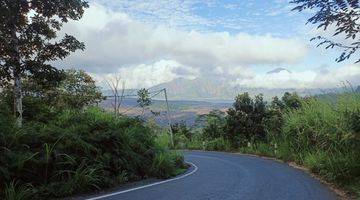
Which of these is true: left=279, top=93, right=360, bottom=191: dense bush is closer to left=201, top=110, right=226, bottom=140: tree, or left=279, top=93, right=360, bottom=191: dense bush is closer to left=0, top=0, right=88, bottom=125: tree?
left=0, top=0, right=88, bottom=125: tree

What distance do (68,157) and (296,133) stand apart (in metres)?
18.1

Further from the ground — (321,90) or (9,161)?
(321,90)

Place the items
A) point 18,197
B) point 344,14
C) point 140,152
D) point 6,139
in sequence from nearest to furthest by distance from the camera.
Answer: point 344,14 → point 18,197 → point 6,139 → point 140,152

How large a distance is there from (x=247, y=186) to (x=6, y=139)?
7.57 m

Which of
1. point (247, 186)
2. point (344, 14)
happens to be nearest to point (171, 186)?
point (247, 186)

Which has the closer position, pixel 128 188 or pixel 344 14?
pixel 344 14

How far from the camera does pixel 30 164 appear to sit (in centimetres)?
1168

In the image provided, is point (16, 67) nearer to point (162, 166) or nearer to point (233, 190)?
point (162, 166)

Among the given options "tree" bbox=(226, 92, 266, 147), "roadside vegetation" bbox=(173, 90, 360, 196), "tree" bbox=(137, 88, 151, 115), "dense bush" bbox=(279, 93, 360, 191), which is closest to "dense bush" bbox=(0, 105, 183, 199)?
"dense bush" bbox=(279, 93, 360, 191)

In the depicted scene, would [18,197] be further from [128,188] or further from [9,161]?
[128,188]

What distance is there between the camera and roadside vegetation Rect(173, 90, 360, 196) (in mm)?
17047

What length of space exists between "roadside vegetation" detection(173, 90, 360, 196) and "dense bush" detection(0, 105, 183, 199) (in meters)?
6.73

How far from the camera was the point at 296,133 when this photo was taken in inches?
1105

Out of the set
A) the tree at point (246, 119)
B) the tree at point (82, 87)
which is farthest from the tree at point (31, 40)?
the tree at point (246, 119)
